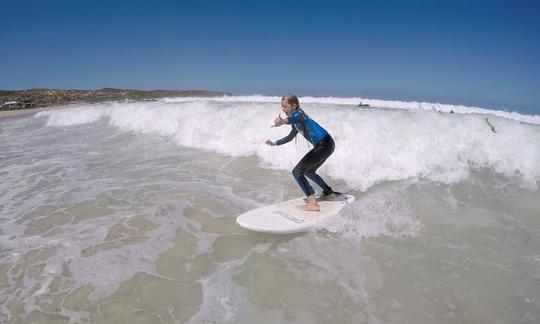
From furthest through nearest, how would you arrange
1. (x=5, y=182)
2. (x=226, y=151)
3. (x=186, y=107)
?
(x=186, y=107) → (x=226, y=151) → (x=5, y=182)

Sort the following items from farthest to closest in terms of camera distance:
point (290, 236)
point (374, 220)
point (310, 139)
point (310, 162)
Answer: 1. point (310, 139)
2. point (310, 162)
3. point (374, 220)
4. point (290, 236)

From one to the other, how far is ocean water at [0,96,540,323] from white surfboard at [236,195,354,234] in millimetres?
156

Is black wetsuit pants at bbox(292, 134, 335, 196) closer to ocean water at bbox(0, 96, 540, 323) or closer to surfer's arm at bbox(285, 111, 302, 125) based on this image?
surfer's arm at bbox(285, 111, 302, 125)

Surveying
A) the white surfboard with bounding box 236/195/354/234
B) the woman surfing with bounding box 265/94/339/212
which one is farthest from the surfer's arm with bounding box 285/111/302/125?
the white surfboard with bounding box 236/195/354/234

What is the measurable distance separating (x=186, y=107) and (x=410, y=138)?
407 inches

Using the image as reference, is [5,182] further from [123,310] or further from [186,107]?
[186,107]

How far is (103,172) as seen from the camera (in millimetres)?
8609

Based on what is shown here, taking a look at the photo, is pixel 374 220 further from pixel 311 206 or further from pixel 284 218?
pixel 284 218

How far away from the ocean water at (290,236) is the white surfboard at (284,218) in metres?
0.16

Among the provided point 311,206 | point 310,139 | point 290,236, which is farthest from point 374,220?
point 310,139

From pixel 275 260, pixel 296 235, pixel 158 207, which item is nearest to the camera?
pixel 275 260

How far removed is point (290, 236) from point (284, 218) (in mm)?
314

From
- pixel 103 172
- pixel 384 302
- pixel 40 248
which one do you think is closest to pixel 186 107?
pixel 103 172

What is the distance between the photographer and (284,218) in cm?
517
